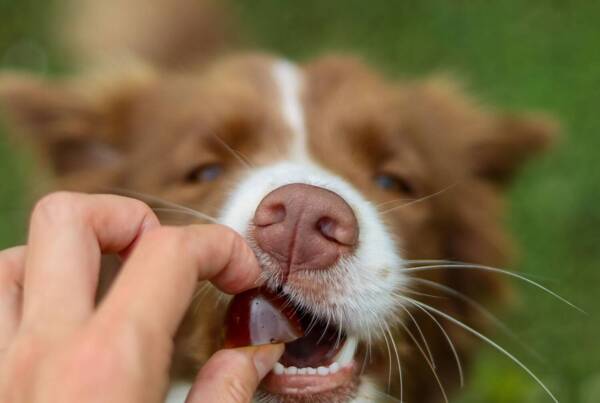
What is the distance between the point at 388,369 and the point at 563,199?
107 inches

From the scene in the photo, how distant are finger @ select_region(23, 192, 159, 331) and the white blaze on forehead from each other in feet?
4.21

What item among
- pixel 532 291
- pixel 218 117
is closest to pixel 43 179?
pixel 218 117

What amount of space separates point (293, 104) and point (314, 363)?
1.10 meters

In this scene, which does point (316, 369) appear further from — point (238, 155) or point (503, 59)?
point (503, 59)

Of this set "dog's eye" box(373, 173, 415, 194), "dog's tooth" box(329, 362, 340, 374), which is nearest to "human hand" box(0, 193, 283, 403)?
"dog's tooth" box(329, 362, 340, 374)

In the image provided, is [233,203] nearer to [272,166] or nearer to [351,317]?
[272,166]

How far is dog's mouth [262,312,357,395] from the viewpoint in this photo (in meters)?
2.29

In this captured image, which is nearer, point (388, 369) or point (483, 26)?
point (388, 369)

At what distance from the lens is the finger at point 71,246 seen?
1.45m

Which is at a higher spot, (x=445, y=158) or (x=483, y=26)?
(x=483, y=26)

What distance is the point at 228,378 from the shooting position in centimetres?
167

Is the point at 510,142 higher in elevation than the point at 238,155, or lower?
higher

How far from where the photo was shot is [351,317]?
93.8 inches

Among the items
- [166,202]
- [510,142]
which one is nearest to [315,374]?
[166,202]
